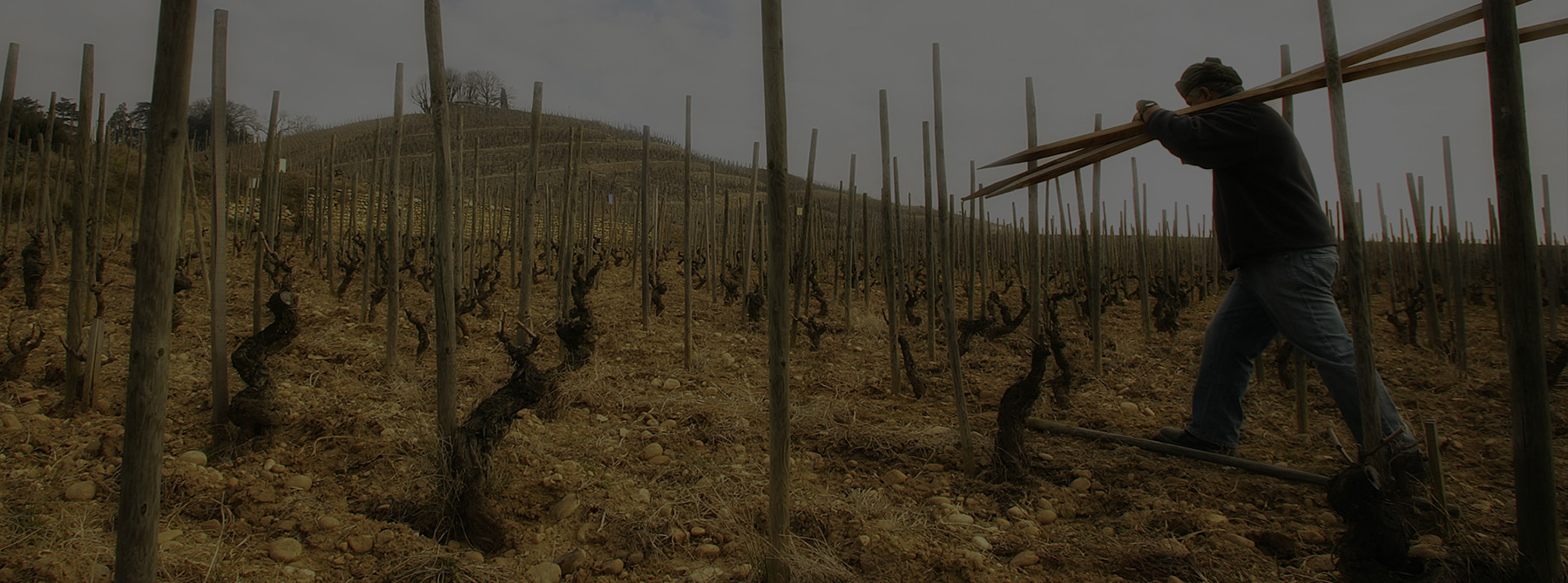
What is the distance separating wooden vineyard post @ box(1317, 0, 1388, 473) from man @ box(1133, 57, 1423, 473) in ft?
1.23

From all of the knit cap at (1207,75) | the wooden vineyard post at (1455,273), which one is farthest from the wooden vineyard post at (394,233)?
the wooden vineyard post at (1455,273)

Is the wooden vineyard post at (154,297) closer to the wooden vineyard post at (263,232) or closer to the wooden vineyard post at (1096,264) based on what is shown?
the wooden vineyard post at (263,232)

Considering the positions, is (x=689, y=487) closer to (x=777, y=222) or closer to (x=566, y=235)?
(x=777, y=222)

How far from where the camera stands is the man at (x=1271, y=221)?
240 cm

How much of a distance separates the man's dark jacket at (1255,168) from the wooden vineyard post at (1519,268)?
972 mm

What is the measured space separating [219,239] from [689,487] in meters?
2.21

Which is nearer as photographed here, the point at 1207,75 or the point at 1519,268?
the point at 1519,268

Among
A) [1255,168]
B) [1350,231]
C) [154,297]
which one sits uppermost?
[1255,168]

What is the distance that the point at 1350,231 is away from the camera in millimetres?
1907

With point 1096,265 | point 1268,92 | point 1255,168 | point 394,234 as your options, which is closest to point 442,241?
point 394,234

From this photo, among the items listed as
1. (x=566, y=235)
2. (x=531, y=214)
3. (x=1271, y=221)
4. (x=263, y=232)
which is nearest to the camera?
(x=1271, y=221)

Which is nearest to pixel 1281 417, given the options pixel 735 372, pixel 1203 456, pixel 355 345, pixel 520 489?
pixel 1203 456

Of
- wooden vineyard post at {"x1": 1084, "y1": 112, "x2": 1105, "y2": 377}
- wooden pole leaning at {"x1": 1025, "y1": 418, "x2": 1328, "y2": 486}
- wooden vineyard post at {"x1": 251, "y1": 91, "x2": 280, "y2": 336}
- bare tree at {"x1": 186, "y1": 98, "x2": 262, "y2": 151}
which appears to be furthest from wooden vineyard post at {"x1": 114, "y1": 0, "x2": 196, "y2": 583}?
bare tree at {"x1": 186, "y1": 98, "x2": 262, "y2": 151}

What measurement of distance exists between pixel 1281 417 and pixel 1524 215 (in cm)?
282
